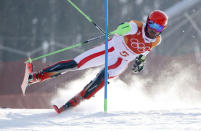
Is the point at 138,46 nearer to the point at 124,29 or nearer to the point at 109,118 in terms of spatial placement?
the point at 124,29

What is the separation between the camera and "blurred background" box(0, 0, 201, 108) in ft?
21.3

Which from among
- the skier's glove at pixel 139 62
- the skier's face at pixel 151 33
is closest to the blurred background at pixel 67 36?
the skier's glove at pixel 139 62

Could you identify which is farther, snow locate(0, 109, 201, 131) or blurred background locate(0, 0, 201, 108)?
blurred background locate(0, 0, 201, 108)

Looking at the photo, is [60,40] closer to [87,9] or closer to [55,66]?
[87,9]

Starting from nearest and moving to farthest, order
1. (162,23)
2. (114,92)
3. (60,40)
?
(162,23)
(114,92)
(60,40)

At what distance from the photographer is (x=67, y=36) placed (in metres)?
6.77

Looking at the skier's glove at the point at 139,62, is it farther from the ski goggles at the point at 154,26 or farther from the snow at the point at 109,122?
the snow at the point at 109,122

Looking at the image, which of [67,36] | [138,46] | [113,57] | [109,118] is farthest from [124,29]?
[67,36]

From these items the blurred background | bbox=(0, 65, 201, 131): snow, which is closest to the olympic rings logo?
bbox=(0, 65, 201, 131): snow

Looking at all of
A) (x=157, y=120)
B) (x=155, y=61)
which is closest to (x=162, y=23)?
(x=157, y=120)

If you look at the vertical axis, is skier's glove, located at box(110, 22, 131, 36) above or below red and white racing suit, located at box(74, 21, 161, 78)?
above

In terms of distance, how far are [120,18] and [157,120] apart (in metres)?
4.13

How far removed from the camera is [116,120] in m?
3.07

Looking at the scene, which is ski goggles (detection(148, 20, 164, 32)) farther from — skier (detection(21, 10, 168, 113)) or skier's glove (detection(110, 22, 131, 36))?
skier's glove (detection(110, 22, 131, 36))
